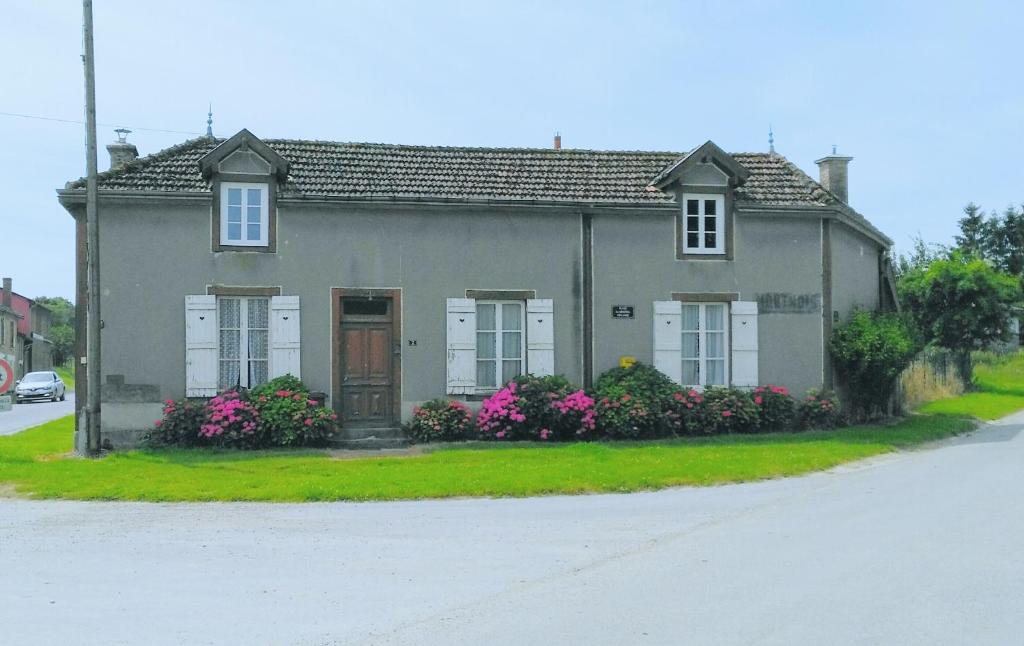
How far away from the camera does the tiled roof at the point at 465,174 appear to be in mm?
17875

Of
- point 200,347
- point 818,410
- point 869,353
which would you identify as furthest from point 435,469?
point 869,353

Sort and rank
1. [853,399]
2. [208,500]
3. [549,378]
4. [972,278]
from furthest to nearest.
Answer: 1. [972,278]
2. [853,399]
3. [549,378]
4. [208,500]

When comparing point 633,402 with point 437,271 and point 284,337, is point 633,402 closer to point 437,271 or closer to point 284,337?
point 437,271

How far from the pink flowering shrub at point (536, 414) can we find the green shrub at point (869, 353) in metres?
5.50

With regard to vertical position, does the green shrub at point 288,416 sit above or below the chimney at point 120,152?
below

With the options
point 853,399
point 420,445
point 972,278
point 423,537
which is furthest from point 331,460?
point 972,278

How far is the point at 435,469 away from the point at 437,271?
17.0 ft

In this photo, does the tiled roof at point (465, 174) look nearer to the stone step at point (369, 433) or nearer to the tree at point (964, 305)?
the stone step at point (369, 433)

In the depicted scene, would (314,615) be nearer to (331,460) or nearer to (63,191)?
(331,460)

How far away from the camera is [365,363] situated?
18062mm

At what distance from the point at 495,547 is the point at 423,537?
85 cm

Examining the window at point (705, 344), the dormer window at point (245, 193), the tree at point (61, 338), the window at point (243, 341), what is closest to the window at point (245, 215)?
the dormer window at point (245, 193)

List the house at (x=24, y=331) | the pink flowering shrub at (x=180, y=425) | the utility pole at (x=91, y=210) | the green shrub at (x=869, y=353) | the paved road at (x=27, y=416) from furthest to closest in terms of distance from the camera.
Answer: the house at (x=24, y=331)
the paved road at (x=27, y=416)
the green shrub at (x=869, y=353)
the pink flowering shrub at (x=180, y=425)
the utility pole at (x=91, y=210)

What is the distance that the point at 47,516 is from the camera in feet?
35.5
